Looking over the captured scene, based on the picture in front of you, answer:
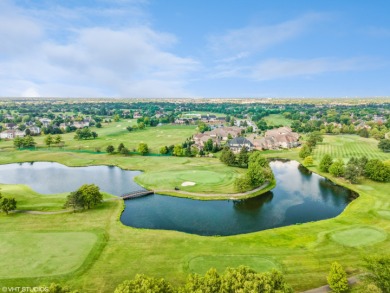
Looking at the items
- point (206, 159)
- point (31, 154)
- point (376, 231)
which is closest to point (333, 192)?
point (376, 231)

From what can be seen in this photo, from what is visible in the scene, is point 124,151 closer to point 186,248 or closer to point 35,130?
point 186,248

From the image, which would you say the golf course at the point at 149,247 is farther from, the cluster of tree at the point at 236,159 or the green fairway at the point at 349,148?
the green fairway at the point at 349,148

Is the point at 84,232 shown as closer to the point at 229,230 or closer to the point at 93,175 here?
the point at 229,230

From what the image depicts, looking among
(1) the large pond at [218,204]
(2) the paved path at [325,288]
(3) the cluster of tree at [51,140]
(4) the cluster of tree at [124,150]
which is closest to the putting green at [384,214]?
(1) the large pond at [218,204]

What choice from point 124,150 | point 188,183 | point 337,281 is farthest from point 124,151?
point 337,281

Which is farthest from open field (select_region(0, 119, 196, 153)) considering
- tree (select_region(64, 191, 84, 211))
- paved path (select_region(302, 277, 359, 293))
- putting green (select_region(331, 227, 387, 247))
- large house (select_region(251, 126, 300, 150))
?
paved path (select_region(302, 277, 359, 293))

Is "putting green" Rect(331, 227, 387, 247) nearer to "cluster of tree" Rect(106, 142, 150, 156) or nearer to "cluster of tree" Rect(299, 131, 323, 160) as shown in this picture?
"cluster of tree" Rect(299, 131, 323, 160)
